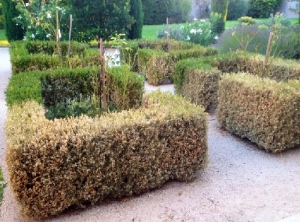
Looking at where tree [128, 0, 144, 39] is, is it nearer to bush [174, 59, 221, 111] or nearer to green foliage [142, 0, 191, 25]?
green foliage [142, 0, 191, 25]

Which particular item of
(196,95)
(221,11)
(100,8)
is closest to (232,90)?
(196,95)

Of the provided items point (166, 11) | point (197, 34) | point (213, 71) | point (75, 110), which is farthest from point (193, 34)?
point (166, 11)

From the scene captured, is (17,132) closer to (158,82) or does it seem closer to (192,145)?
(192,145)

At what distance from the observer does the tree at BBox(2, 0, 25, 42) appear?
11188 millimetres

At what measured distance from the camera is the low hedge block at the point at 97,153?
284 cm

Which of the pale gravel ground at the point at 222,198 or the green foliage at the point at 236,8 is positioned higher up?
the green foliage at the point at 236,8

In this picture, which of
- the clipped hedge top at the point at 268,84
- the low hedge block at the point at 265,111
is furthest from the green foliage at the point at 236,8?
the low hedge block at the point at 265,111

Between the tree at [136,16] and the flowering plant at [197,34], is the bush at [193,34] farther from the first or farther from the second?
the tree at [136,16]

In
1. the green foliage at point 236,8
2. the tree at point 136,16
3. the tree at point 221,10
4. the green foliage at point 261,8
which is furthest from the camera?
the green foliage at point 261,8

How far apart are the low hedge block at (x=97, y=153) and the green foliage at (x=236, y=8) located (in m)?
20.7

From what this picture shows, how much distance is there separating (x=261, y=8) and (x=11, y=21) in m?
18.5

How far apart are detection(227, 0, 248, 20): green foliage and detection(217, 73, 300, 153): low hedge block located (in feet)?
63.0

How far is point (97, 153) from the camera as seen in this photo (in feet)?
10.00

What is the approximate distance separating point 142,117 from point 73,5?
30.9 ft
